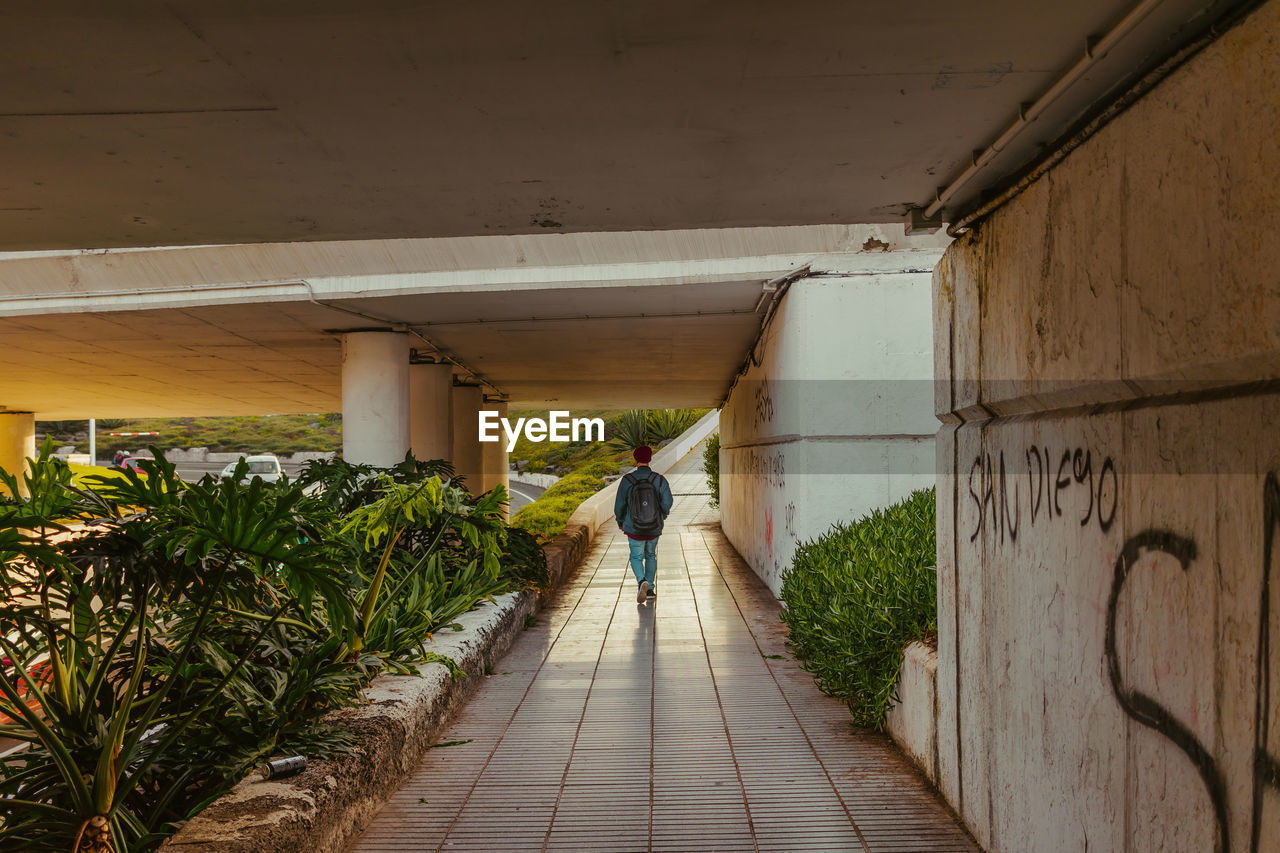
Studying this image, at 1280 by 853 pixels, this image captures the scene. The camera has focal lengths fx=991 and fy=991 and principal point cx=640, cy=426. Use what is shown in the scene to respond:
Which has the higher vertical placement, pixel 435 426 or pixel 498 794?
pixel 435 426

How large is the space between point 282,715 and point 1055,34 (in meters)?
4.16

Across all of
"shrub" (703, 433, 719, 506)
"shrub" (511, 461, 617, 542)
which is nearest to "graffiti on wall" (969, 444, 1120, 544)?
"shrub" (511, 461, 617, 542)

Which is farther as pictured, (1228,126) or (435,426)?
(435,426)

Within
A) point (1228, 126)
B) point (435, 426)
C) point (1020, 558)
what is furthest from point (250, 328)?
point (1228, 126)

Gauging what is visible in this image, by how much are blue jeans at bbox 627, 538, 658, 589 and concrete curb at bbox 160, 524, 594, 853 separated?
3.34 m

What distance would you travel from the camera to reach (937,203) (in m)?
4.38

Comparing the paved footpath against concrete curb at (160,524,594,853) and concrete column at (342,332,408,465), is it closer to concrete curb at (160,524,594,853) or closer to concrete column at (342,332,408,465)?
concrete curb at (160,524,594,853)

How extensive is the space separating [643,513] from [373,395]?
141 inches

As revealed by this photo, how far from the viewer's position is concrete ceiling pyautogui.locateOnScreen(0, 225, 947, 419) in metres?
9.20

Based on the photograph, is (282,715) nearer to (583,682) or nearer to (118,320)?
(583,682)

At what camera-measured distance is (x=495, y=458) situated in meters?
21.0

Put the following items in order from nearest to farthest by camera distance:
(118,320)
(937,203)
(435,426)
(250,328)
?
(937,203) < (118,320) < (250,328) < (435,426)

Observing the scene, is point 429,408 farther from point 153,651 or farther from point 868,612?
point 868,612

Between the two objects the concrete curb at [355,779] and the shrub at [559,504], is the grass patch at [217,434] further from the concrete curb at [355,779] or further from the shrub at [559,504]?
the concrete curb at [355,779]
